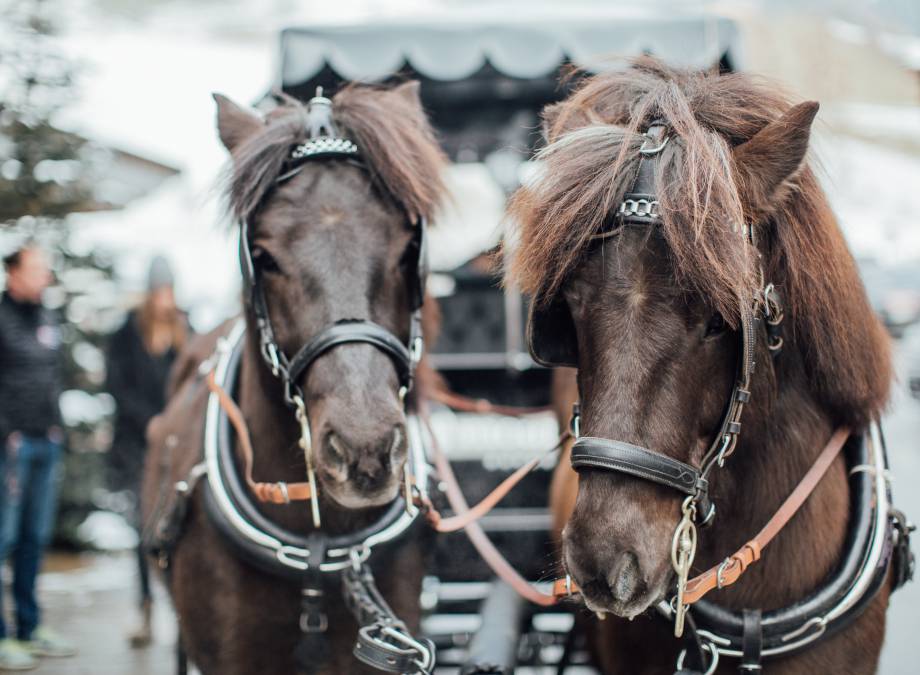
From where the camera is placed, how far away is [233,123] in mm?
2672

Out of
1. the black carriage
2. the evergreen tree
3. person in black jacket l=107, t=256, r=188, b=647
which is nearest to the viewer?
the black carriage

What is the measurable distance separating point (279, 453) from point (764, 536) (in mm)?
1182

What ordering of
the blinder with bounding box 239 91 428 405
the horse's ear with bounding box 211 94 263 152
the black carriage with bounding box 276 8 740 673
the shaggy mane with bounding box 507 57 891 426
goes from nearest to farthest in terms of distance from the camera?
the shaggy mane with bounding box 507 57 891 426 < the blinder with bounding box 239 91 428 405 < the horse's ear with bounding box 211 94 263 152 < the black carriage with bounding box 276 8 740 673

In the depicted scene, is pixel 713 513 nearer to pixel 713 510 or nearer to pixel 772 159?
pixel 713 510

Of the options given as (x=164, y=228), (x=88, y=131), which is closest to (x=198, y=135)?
(x=164, y=228)

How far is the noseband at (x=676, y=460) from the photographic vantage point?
5.11 ft

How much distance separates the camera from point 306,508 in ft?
7.83

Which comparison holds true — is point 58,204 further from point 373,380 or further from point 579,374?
point 579,374

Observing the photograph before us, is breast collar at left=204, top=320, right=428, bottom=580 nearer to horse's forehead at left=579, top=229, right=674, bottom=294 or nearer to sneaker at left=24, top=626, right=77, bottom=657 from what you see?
horse's forehead at left=579, top=229, right=674, bottom=294

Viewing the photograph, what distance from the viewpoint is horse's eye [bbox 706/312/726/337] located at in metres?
1.66

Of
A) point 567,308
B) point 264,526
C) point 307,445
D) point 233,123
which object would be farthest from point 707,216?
point 233,123

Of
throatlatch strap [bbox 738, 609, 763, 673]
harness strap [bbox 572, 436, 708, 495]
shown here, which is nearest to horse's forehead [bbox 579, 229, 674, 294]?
harness strap [bbox 572, 436, 708, 495]

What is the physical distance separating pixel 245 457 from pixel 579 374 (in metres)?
1.09

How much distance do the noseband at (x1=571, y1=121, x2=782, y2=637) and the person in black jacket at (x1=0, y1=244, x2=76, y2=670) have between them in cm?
363
